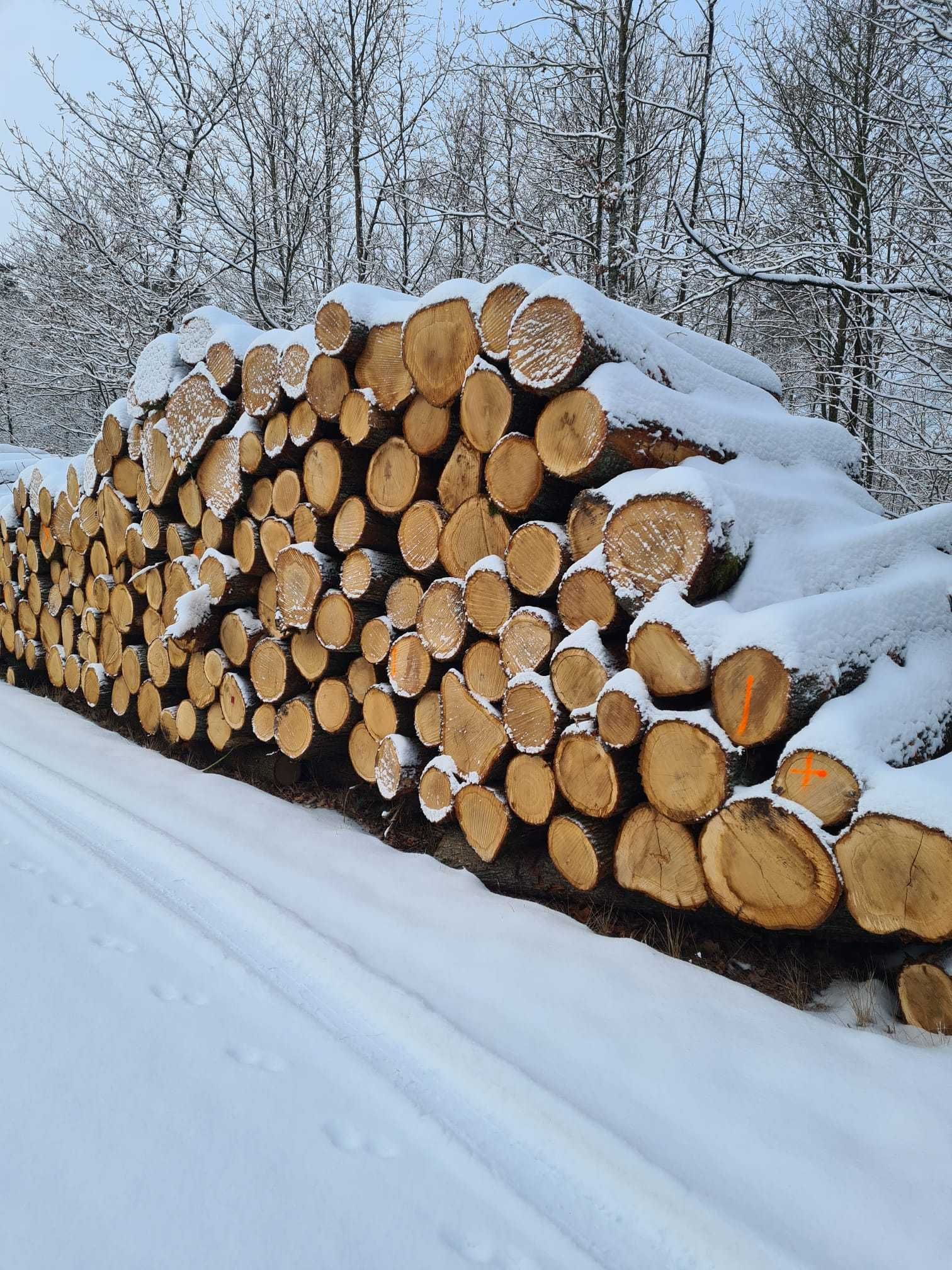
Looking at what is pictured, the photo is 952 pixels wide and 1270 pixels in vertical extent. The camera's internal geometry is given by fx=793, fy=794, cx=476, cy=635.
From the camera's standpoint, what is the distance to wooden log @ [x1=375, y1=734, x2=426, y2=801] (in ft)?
10.7

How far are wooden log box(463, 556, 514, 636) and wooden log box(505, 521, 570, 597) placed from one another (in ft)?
0.15

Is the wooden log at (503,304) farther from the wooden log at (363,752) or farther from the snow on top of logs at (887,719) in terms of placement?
the wooden log at (363,752)

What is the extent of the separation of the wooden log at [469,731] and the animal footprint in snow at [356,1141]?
4.43 feet

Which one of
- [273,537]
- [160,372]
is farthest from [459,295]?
[160,372]

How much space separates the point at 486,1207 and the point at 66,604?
5313 millimetres

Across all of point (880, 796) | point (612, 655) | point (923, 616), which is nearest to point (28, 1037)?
point (612, 655)

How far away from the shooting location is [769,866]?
2.10m

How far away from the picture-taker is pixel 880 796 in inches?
74.7

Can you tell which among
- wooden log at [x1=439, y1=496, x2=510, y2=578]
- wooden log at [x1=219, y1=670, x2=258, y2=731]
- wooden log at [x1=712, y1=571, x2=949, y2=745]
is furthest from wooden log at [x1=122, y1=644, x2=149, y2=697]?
wooden log at [x1=712, y1=571, x2=949, y2=745]

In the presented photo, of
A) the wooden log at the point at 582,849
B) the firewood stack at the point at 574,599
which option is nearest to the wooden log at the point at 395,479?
the firewood stack at the point at 574,599

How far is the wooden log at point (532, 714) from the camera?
2631 mm

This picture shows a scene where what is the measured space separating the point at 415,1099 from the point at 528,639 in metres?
1.44

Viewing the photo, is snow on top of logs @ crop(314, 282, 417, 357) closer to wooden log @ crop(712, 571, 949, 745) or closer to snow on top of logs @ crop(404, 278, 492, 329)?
snow on top of logs @ crop(404, 278, 492, 329)

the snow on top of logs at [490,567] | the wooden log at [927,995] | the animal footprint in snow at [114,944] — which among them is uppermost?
the snow on top of logs at [490,567]
